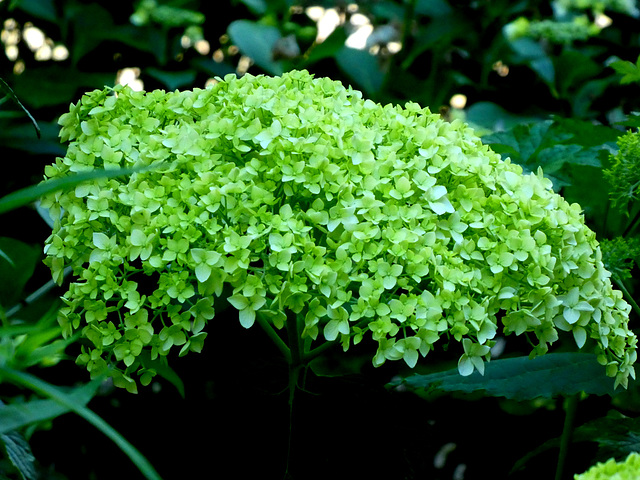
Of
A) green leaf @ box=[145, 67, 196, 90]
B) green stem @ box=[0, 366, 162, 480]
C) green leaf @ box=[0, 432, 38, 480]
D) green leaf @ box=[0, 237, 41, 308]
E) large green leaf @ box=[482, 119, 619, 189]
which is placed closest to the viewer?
green stem @ box=[0, 366, 162, 480]

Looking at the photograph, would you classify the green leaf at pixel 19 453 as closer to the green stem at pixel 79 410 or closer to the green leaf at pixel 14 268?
the green stem at pixel 79 410

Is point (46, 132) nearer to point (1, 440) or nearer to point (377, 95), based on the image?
point (377, 95)

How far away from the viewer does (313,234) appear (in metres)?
0.85

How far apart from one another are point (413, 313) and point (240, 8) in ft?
4.83

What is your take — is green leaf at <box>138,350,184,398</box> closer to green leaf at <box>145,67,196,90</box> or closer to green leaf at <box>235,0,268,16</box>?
green leaf at <box>145,67,196,90</box>

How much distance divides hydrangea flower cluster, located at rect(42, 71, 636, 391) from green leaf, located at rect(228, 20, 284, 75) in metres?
0.89

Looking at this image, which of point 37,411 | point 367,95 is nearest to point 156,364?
point 37,411

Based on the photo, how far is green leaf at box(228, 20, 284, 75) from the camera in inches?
69.9

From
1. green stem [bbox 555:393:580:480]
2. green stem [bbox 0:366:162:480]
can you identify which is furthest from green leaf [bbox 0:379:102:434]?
green stem [bbox 555:393:580:480]

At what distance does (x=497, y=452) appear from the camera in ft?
4.52

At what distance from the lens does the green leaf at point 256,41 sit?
5.82 ft

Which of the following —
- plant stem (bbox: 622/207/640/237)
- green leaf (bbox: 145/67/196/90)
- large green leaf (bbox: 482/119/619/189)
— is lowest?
green leaf (bbox: 145/67/196/90)

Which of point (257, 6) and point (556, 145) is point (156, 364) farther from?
point (257, 6)

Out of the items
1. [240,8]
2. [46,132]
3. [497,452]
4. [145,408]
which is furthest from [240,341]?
[240,8]
